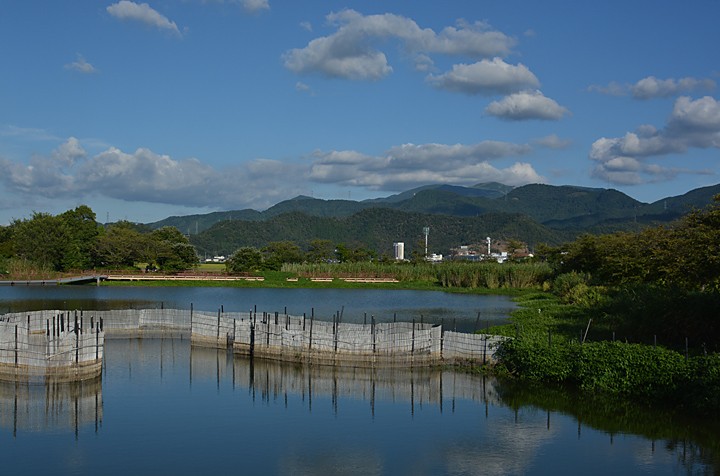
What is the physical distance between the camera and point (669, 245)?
1163 inches

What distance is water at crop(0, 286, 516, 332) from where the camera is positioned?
45.2 metres

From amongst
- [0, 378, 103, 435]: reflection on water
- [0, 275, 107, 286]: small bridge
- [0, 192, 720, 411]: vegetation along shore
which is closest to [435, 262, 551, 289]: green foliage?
[0, 192, 720, 411]: vegetation along shore

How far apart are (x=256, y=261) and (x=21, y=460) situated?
6829 centimetres

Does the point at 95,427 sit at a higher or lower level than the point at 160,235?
lower

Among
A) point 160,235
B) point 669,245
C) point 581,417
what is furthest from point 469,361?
point 160,235

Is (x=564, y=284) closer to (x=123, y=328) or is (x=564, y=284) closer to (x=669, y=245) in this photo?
(x=669, y=245)

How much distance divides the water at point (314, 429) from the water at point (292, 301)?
538 inches

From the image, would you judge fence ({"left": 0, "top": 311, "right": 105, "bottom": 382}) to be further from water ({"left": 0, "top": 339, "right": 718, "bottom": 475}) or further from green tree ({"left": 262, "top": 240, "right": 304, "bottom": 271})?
green tree ({"left": 262, "top": 240, "right": 304, "bottom": 271})

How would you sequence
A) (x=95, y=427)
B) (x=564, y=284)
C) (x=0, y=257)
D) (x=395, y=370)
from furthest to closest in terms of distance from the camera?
(x=0, y=257) → (x=564, y=284) → (x=395, y=370) → (x=95, y=427)

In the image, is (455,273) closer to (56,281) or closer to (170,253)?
(170,253)

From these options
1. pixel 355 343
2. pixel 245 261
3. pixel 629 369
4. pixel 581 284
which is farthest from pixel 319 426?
pixel 245 261

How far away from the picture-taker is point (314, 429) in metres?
20.5

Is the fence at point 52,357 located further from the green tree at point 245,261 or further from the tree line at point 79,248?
the green tree at point 245,261

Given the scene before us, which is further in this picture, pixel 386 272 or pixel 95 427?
pixel 386 272
